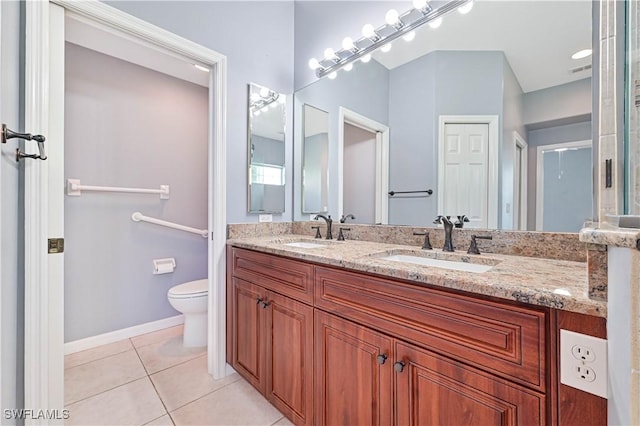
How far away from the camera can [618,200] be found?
0.62 metres

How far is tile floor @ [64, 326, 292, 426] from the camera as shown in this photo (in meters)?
1.39

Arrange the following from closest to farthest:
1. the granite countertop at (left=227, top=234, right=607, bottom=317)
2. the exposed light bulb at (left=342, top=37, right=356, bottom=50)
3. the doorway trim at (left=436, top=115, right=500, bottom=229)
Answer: the granite countertop at (left=227, top=234, right=607, bottom=317) < the doorway trim at (left=436, top=115, right=500, bottom=229) < the exposed light bulb at (left=342, top=37, right=356, bottom=50)

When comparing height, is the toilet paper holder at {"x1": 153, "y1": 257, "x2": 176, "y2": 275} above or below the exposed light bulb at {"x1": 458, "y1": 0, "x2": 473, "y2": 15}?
below

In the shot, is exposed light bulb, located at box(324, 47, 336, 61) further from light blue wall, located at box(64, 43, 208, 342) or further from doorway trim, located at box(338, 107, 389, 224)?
light blue wall, located at box(64, 43, 208, 342)

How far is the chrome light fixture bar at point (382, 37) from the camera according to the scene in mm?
1407

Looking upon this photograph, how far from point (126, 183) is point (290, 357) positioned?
197cm

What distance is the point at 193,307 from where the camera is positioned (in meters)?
2.01

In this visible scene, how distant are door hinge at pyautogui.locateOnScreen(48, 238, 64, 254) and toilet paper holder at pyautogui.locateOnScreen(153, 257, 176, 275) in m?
1.22

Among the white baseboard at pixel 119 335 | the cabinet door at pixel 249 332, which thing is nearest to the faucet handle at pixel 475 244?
the cabinet door at pixel 249 332

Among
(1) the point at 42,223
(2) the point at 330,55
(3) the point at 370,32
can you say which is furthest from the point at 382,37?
(1) the point at 42,223

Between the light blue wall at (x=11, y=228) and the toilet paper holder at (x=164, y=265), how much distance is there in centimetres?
126

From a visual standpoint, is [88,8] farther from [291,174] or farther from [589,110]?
[589,110]

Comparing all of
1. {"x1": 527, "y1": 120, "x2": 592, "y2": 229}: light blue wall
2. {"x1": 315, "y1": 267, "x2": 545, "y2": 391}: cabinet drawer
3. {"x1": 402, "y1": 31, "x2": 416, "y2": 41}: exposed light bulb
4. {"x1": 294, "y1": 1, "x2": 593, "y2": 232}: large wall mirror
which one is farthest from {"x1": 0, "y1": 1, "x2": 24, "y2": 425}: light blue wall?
{"x1": 527, "y1": 120, "x2": 592, "y2": 229}: light blue wall

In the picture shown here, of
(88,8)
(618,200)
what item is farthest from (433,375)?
(88,8)
